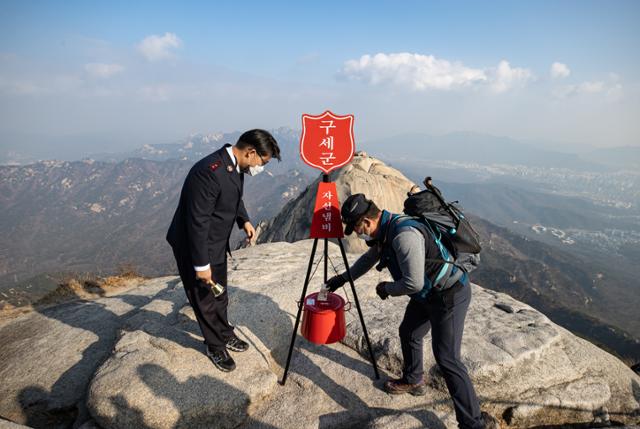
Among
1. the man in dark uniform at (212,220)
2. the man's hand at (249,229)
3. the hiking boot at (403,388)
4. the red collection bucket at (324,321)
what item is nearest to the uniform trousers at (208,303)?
the man in dark uniform at (212,220)

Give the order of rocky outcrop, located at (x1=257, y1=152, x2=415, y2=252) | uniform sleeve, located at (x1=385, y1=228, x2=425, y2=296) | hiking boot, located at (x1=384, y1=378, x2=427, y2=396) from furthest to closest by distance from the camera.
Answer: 1. rocky outcrop, located at (x1=257, y1=152, x2=415, y2=252)
2. hiking boot, located at (x1=384, y1=378, x2=427, y2=396)
3. uniform sleeve, located at (x1=385, y1=228, x2=425, y2=296)

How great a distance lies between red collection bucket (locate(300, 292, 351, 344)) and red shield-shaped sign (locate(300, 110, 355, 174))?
2549 millimetres

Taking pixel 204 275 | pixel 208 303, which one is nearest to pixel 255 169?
pixel 204 275

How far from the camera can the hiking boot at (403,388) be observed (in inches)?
218

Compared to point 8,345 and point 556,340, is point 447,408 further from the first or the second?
point 8,345

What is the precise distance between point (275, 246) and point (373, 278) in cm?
489

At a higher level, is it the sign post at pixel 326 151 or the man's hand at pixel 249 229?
the sign post at pixel 326 151

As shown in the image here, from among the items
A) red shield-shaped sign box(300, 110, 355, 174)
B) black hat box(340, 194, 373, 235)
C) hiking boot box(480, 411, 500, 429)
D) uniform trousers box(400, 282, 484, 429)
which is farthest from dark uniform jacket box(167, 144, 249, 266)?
hiking boot box(480, 411, 500, 429)

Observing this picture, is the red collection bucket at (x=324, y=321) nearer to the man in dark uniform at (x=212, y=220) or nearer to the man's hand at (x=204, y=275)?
the man in dark uniform at (x=212, y=220)

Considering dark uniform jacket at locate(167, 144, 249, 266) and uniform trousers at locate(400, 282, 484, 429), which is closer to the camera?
uniform trousers at locate(400, 282, 484, 429)

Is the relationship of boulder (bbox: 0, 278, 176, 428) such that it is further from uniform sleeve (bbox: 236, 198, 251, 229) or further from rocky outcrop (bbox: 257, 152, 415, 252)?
rocky outcrop (bbox: 257, 152, 415, 252)

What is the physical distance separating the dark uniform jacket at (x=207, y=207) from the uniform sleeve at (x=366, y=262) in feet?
7.23

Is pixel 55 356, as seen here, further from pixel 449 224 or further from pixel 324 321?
pixel 449 224

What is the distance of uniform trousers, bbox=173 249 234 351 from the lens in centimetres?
543
